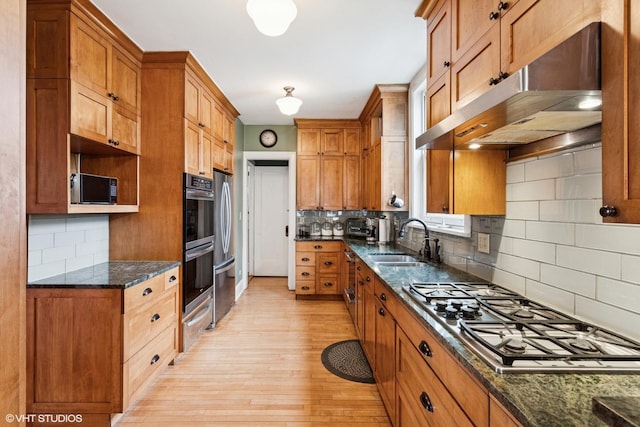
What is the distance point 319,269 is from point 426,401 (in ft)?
10.9

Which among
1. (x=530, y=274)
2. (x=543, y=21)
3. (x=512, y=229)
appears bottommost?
(x=530, y=274)

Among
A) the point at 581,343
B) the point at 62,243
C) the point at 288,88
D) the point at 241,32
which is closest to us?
the point at 581,343

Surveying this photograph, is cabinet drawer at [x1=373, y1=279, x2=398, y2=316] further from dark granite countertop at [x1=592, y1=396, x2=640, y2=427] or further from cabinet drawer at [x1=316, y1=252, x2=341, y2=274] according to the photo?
cabinet drawer at [x1=316, y1=252, x2=341, y2=274]

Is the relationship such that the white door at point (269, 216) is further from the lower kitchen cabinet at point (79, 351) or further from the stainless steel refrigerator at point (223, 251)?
the lower kitchen cabinet at point (79, 351)

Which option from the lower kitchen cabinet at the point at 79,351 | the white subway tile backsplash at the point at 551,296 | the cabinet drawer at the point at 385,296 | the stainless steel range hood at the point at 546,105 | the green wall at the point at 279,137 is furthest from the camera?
the green wall at the point at 279,137

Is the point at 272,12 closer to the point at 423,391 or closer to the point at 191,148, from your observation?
the point at 191,148

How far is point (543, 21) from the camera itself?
1.04 m

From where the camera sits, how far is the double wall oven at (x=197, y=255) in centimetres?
280

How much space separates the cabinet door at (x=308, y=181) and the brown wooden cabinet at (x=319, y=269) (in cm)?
68

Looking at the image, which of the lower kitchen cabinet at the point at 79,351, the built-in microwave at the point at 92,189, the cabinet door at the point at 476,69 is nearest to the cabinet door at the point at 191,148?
the built-in microwave at the point at 92,189

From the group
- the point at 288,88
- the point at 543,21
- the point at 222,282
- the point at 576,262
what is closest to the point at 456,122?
the point at 543,21

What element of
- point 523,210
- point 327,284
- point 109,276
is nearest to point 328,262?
point 327,284

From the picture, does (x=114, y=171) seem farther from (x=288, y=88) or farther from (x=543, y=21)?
(x=543, y=21)

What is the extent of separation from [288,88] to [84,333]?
2.91 m
